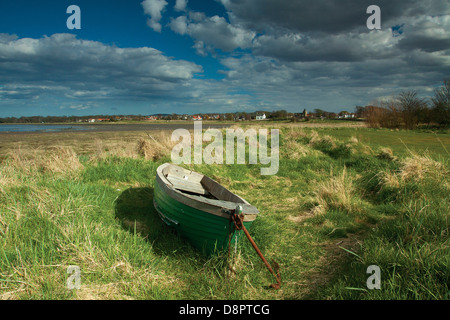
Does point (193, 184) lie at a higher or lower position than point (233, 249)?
higher

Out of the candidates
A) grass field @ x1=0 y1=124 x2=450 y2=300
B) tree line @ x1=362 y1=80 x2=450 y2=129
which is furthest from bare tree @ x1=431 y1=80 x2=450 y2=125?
grass field @ x1=0 y1=124 x2=450 y2=300

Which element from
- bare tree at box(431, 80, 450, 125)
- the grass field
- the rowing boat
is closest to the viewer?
the grass field

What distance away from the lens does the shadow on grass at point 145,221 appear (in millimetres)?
6184

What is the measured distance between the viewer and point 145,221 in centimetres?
755

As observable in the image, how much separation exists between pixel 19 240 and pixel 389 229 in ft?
23.7

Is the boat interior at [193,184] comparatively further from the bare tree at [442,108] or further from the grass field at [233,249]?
the bare tree at [442,108]

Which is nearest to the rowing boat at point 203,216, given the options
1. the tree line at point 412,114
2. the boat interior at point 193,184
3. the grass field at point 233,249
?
the grass field at point 233,249

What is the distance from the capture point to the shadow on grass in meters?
6.18

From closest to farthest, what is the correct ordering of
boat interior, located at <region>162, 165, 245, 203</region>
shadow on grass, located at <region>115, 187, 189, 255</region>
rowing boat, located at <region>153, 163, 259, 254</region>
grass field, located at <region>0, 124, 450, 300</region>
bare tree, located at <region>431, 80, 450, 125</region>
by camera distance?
1. grass field, located at <region>0, 124, 450, 300</region>
2. rowing boat, located at <region>153, 163, 259, 254</region>
3. shadow on grass, located at <region>115, 187, 189, 255</region>
4. boat interior, located at <region>162, 165, 245, 203</region>
5. bare tree, located at <region>431, 80, 450, 125</region>

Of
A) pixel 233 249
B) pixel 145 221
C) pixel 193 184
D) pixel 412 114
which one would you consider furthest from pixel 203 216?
pixel 412 114

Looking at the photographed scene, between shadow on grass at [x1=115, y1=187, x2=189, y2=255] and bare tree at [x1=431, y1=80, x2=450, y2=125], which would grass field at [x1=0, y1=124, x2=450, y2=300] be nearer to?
shadow on grass at [x1=115, y1=187, x2=189, y2=255]

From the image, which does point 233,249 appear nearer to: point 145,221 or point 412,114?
point 145,221
